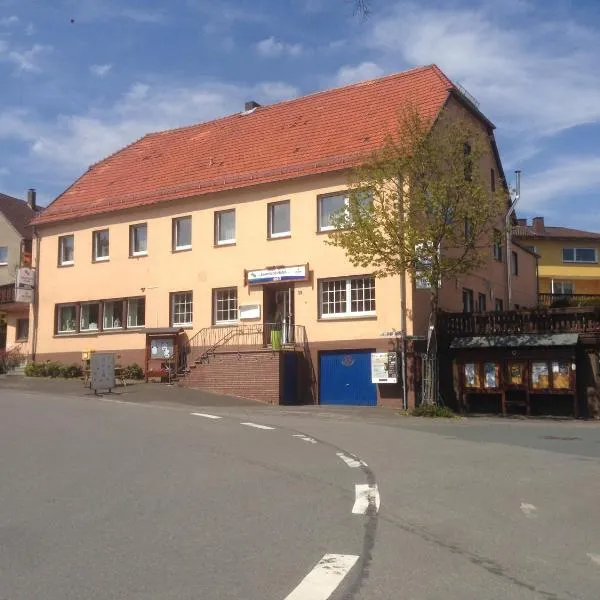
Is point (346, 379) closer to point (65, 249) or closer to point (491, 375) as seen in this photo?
point (491, 375)

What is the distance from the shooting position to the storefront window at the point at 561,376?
21.8m

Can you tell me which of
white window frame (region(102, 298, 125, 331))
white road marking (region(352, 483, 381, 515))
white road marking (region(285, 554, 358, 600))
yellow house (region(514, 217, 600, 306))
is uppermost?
yellow house (region(514, 217, 600, 306))

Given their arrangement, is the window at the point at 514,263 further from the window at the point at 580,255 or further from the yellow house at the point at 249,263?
the window at the point at 580,255

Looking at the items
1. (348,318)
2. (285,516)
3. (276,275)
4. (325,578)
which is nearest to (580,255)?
(276,275)

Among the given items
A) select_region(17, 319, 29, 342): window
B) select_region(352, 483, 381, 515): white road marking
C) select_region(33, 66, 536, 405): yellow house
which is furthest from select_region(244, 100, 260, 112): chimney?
select_region(352, 483, 381, 515): white road marking

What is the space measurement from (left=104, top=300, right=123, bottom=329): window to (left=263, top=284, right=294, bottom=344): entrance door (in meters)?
7.09

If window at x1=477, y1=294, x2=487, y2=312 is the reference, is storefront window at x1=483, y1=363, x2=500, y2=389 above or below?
below

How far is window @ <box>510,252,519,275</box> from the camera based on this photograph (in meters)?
35.2

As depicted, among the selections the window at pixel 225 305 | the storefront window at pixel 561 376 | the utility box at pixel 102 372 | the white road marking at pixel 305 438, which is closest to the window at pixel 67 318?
the window at pixel 225 305

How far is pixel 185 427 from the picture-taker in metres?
15.1

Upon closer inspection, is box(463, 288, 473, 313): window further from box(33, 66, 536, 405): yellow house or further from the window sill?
the window sill

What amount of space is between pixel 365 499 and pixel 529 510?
162 cm

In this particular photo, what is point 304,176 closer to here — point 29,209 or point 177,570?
point 177,570

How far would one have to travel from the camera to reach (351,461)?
10992 mm
